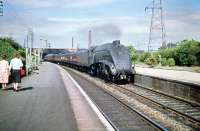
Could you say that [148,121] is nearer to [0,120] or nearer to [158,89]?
[0,120]

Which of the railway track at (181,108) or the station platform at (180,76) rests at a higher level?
the station platform at (180,76)

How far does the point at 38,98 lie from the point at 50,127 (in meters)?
6.43

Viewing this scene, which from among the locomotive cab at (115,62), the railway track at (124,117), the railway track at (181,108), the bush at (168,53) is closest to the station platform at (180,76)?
the locomotive cab at (115,62)

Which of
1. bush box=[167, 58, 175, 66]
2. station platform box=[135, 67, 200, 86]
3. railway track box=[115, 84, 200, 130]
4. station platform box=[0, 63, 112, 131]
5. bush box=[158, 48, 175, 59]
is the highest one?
bush box=[158, 48, 175, 59]

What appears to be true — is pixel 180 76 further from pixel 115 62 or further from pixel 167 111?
pixel 167 111

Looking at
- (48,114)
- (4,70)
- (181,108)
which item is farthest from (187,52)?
(48,114)

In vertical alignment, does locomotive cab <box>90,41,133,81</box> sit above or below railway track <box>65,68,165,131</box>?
above

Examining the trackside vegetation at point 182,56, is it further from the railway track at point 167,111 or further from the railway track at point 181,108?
the railway track at point 167,111

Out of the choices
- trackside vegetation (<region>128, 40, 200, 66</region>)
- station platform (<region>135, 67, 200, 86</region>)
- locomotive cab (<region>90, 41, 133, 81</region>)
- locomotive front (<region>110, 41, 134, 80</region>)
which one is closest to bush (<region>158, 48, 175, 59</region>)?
trackside vegetation (<region>128, 40, 200, 66</region>)

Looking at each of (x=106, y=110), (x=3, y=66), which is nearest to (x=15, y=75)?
(x=3, y=66)

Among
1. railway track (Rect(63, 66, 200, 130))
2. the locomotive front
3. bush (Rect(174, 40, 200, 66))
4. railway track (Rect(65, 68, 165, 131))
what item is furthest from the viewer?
bush (Rect(174, 40, 200, 66))

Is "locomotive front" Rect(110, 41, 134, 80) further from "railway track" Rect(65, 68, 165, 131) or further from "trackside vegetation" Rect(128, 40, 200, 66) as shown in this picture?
"trackside vegetation" Rect(128, 40, 200, 66)

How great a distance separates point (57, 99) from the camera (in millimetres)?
16438

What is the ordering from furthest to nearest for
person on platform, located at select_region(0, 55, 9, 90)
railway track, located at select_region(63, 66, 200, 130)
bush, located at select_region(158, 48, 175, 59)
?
bush, located at select_region(158, 48, 175, 59), person on platform, located at select_region(0, 55, 9, 90), railway track, located at select_region(63, 66, 200, 130)
